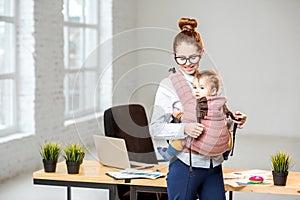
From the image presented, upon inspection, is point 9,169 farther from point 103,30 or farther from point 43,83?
point 103,30

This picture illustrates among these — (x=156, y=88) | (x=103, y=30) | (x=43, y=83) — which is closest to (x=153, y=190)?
(x=156, y=88)

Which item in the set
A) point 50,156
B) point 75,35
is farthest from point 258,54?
point 50,156

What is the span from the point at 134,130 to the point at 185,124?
0.61 metres

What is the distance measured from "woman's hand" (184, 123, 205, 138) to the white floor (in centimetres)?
264

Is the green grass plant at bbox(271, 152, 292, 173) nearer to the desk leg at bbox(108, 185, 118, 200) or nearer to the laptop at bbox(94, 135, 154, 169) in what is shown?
the laptop at bbox(94, 135, 154, 169)

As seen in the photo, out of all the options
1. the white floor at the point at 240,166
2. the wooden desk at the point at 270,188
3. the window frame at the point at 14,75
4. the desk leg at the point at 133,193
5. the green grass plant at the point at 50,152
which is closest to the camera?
the wooden desk at the point at 270,188

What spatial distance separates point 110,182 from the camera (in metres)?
3.45

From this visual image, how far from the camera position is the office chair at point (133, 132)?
3297 mm

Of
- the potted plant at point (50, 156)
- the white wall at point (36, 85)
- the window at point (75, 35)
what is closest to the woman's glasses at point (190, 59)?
the potted plant at point (50, 156)

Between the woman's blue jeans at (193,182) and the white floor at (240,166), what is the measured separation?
2.46m

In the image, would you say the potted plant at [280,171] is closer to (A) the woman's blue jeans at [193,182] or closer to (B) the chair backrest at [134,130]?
(A) the woman's blue jeans at [193,182]

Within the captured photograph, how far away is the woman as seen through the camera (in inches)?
112

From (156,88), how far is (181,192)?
1.59ft

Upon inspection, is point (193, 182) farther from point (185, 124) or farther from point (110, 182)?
point (110, 182)
